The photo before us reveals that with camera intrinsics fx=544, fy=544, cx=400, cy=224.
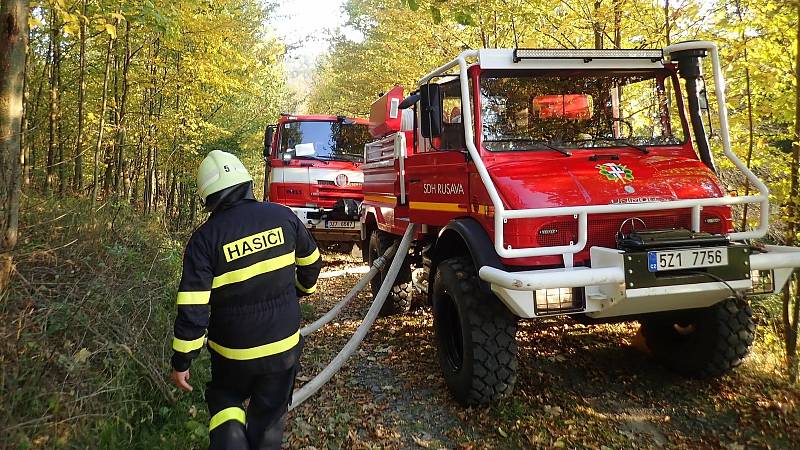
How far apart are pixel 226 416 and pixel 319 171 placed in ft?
26.2

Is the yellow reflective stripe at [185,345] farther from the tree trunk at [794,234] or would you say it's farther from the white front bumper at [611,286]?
the tree trunk at [794,234]

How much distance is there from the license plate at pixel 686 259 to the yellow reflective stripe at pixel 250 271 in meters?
2.10

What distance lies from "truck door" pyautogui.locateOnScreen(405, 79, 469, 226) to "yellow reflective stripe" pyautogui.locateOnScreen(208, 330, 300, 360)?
6.74 feet

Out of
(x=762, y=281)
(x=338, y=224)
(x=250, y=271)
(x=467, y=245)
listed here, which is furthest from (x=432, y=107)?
(x=338, y=224)

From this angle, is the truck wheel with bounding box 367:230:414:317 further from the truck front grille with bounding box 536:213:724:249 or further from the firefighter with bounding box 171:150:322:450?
the firefighter with bounding box 171:150:322:450

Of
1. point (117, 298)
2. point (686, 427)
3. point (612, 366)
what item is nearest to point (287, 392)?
point (117, 298)

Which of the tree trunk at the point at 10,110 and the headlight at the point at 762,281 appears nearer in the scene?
the tree trunk at the point at 10,110

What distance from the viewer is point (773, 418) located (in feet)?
11.9

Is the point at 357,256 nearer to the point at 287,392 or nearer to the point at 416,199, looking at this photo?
the point at 416,199

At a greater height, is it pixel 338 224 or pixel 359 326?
pixel 338 224

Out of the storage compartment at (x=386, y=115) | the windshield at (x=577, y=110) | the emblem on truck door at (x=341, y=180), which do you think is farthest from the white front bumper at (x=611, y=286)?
the emblem on truck door at (x=341, y=180)

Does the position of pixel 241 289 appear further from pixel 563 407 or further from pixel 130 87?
pixel 130 87

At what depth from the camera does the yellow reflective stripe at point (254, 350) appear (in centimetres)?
256

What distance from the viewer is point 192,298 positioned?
2404 millimetres
